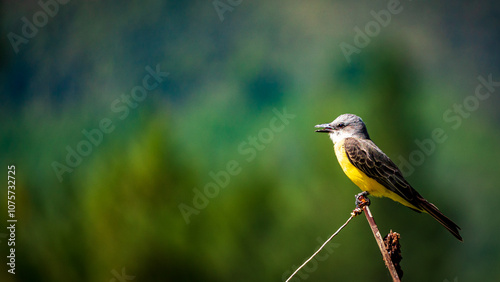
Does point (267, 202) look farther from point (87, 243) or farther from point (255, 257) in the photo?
point (87, 243)

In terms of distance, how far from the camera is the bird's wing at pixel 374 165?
220cm

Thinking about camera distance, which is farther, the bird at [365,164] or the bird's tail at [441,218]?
the bird at [365,164]

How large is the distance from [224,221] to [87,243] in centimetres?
130

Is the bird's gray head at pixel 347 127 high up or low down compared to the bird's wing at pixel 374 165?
up

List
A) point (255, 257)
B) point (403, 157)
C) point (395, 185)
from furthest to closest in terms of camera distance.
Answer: point (255, 257), point (403, 157), point (395, 185)

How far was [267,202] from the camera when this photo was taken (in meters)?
3.73

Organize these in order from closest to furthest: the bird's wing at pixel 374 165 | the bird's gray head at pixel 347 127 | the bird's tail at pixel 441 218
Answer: the bird's tail at pixel 441 218 < the bird's wing at pixel 374 165 < the bird's gray head at pixel 347 127

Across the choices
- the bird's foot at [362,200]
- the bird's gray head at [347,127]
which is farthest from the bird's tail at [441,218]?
the bird's gray head at [347,127]

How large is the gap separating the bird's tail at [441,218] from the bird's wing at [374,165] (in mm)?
143

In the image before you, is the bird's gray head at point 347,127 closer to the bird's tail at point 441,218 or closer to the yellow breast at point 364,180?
the yellow breast at point 364,180

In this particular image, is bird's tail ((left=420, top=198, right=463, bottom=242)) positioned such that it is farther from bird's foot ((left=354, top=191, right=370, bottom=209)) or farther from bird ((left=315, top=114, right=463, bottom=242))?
bird's foot ((left=354, top=191, right=370, bottom=209))

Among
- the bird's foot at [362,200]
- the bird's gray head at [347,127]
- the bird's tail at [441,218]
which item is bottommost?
the bird's tail at [441,218]

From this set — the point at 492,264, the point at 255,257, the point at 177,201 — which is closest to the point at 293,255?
the point at 255,257

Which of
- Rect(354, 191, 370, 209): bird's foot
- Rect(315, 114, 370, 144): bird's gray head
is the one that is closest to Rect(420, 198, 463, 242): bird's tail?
Rect(354, 191, 370, 209): bird's foot
